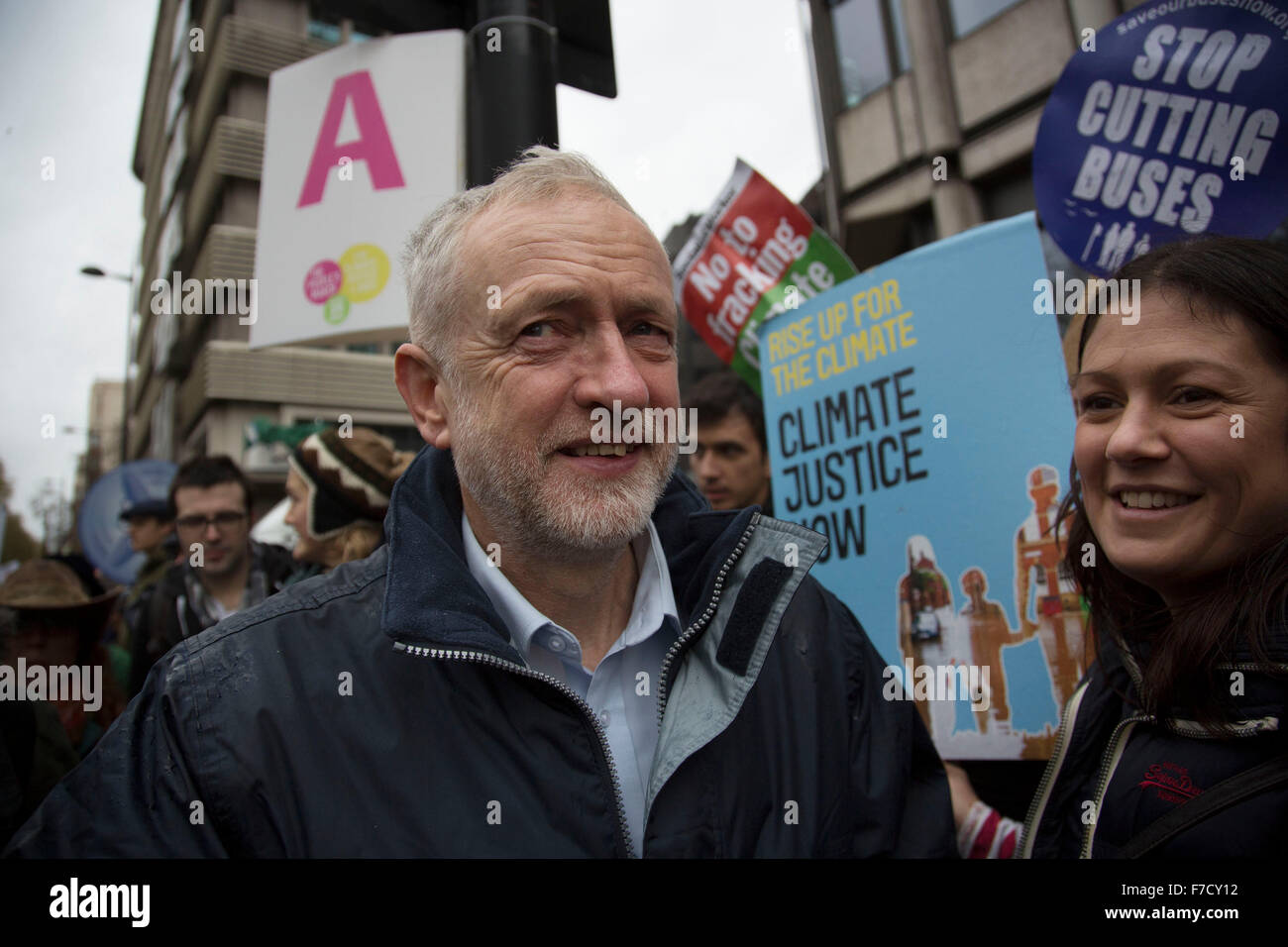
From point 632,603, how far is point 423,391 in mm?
627

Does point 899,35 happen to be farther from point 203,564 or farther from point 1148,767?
point 1148,767

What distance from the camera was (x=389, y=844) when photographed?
3.77 ft

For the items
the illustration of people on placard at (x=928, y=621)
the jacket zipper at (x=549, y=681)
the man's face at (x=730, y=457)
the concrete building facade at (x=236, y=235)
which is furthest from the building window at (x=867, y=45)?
the concrete building facade at (x=236, y=235)

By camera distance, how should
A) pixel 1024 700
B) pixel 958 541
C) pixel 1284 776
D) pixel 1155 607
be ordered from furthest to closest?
1. pixel 958 541
2. pixel 1024 700
3. pixel 1155 607
4. pixel 1284 776

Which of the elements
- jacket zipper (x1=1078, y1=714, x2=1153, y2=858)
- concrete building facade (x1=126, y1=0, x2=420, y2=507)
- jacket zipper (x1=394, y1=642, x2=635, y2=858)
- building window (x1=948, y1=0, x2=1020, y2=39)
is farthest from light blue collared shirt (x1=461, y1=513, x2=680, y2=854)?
concrete building facade (x1=126, y1=0, x2=420, y2=507)

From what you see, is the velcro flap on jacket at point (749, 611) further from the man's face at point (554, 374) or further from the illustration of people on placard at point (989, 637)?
the illustration of people on placard at point (989, 637)

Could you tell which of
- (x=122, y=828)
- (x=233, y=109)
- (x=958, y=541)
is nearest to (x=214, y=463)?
(x=122, y=828)

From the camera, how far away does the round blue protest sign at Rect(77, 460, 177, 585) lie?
17.9ft

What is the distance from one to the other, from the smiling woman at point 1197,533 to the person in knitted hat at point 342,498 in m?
2.55

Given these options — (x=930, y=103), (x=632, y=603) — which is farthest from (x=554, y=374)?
(x=930, y=103)

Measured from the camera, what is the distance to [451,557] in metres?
1.37

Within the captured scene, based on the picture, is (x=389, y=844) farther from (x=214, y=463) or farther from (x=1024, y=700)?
(x=214, y=463)

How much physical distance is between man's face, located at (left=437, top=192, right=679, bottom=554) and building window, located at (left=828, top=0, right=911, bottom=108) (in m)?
8.88
